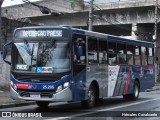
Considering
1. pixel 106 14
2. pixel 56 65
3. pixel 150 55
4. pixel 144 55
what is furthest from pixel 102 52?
pixel 106 14

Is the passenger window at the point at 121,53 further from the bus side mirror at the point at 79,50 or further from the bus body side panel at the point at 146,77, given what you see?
the bus side mirror at the point at 79,50

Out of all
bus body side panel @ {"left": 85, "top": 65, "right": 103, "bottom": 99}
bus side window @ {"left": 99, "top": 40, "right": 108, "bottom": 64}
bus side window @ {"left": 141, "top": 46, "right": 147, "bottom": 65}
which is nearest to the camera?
bus body side panel @ {"left": 85, "top": 65, "right": 103, "bottom": 99}

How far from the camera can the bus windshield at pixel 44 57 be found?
49.0 ft

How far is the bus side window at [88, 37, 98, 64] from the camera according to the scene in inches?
650

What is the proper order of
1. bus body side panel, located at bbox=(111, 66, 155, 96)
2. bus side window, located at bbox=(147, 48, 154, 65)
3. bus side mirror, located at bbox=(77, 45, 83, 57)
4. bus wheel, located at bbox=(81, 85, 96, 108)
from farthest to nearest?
bus side window, located at bbox=(147, 48, 154, 65) → bus body side panel, located at bbox=(111, 66, 155, 96) → bus wheel, located at bbox=(81, 85, 96, 108) → bus side mirror, located at bbox=(77, 45, 83, 57)

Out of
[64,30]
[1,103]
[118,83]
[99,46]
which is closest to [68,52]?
[64,30]

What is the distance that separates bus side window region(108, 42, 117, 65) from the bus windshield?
3.76m

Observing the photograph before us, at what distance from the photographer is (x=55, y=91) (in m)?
14.7

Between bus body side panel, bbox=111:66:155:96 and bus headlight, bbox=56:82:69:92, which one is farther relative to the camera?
bus body side panel, bbox=111:66:155:96

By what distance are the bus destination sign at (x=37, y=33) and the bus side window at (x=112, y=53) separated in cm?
380

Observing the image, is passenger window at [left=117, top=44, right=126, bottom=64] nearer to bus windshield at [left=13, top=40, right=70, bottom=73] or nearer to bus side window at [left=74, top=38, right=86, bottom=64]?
bus side window at [left=74, top=38, right=86, bottom=64]

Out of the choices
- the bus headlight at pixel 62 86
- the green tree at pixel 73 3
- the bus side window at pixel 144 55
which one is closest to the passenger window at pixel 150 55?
the bus side window at pixel 144 55

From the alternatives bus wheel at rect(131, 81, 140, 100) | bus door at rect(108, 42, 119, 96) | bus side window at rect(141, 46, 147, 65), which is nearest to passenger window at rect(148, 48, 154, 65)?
bus side window at rect(141, 46, 147, 65)

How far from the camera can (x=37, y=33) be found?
15.4 meters
